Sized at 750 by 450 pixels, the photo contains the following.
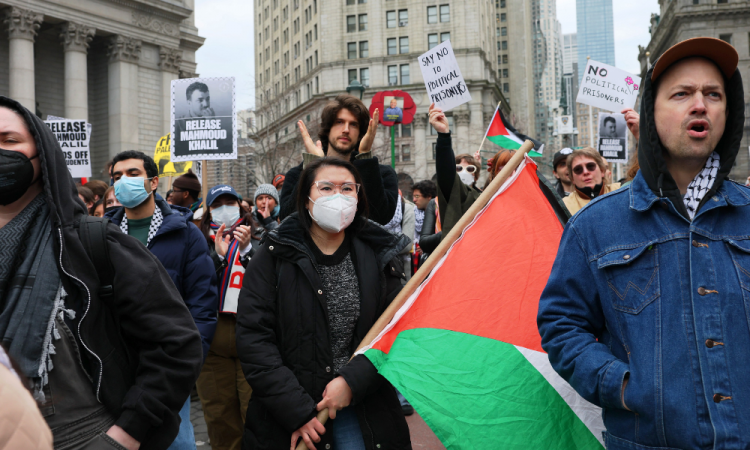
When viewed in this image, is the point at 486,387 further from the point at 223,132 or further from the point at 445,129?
the point at 223,132

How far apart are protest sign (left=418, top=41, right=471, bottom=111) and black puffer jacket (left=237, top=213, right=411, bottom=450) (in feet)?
13.9

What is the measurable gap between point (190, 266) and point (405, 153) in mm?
56533

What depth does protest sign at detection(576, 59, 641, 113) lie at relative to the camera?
8.92m

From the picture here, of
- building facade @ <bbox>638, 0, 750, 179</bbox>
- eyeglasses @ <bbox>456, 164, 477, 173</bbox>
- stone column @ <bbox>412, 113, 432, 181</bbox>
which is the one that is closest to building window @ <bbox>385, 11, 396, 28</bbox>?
stone column @ <bbox>412, 113, 432, 181</bbox>

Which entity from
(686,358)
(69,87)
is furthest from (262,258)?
(69,87)

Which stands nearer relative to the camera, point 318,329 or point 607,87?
point 318,329

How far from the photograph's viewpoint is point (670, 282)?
1992 millimetres

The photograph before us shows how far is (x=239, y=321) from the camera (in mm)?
3039

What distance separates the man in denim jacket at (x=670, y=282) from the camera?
1.89 m

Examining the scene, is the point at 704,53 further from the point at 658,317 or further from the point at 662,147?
the point at 658,317

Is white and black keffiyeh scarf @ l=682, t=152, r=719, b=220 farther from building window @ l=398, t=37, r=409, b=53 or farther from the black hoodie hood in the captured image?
building window @ l=398, t=37, r=409, b=53

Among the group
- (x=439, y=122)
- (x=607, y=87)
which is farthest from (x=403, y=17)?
(x=439, y=122)

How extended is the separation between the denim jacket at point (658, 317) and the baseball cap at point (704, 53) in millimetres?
433

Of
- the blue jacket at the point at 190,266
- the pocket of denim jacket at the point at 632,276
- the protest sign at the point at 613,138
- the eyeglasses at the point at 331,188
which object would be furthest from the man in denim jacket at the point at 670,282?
the protest sign at the point at 613,138
